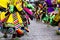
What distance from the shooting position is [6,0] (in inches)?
331

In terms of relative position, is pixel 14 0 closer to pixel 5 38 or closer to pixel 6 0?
pixel 6 0

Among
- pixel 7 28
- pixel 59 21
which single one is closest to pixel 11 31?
pixel 7 28

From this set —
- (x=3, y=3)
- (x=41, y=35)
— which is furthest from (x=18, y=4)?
(x=41, y=35)

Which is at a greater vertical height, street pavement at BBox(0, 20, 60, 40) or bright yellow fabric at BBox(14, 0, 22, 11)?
bright yellow fabric at BBox(14, 0, 22, 11)

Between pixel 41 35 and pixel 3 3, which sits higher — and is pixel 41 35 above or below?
below

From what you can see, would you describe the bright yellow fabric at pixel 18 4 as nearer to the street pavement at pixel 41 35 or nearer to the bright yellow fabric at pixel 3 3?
the bright yellow fabric at pixel 3 3

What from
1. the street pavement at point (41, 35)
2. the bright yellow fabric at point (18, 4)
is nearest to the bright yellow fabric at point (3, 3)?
the bright yellow fabric at point (18, 4)

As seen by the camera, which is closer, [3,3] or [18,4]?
[18,4]

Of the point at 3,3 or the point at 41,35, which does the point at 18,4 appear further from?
the point at 41,35

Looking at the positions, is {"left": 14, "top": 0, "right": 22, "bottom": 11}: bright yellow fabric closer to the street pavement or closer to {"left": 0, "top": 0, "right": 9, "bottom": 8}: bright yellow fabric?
{"left": 0, "top": 0, "right": 9, "bottom": 8}: bright yellow fabric

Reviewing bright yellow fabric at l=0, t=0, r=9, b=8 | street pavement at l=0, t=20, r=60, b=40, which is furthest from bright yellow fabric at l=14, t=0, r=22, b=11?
street pavement at l=0, t=20, r=60, b=40

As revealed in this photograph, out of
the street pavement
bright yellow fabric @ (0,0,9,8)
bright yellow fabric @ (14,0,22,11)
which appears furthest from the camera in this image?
the street pavement

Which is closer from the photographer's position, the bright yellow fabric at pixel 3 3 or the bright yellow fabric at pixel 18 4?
the bright yellow fabric at pixel 18 4

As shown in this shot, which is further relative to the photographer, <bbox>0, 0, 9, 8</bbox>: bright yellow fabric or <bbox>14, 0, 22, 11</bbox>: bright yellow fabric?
<bbox>0, 0, 9, 8</bbox>: bright yellow fabric
